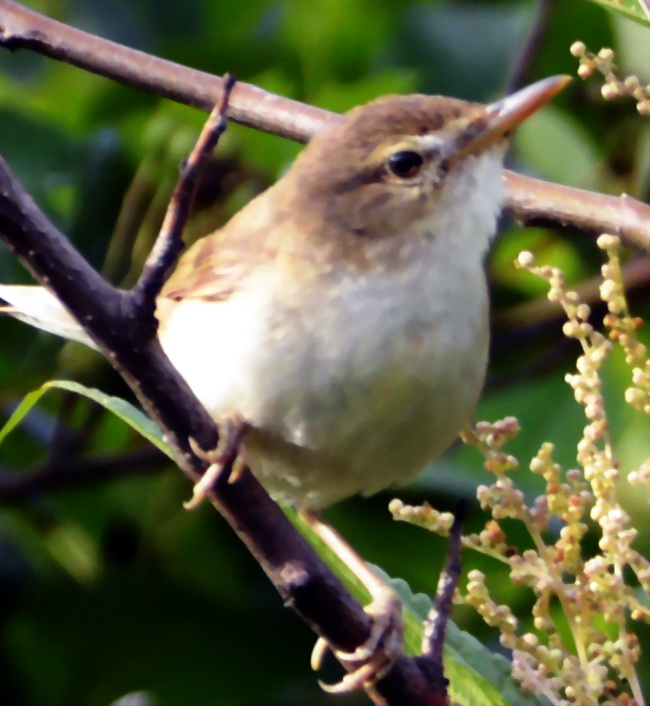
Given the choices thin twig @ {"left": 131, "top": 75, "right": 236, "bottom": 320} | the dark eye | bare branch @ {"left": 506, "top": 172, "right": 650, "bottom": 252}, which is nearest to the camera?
thin twig @ {"left": 131, "top": 75, "right": 236, "bottom": 320}

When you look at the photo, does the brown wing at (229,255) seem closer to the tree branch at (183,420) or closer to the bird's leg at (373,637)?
the bird's leg at (373,637)

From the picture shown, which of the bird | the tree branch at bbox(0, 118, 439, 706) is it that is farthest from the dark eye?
the tree branch at bbox(0, 118, 439, 706)

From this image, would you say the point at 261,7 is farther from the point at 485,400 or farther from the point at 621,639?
the point at 621,639

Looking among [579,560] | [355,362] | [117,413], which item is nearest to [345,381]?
[355,362]

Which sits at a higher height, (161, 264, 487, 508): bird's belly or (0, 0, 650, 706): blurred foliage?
(0, 0, 650, 706): blurred foliage

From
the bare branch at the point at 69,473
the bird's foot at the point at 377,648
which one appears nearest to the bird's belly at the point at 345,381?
the bird's foot at the point at 377,648

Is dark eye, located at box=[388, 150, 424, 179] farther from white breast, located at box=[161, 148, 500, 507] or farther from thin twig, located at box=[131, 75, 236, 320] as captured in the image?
thin twig, located at box=[131, 75, 236, 320]
